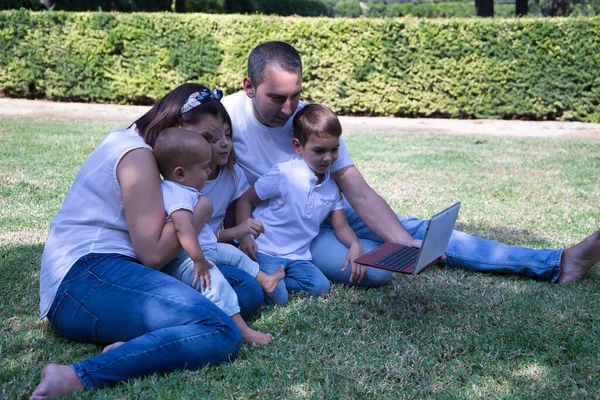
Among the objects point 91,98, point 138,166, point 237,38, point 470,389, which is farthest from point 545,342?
point 91,98

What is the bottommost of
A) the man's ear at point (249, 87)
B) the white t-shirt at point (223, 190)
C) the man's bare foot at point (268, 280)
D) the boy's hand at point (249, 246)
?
the man's bare foot at point (268, 280)

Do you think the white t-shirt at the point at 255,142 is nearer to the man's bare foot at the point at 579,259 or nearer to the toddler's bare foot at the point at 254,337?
the toddler's bare foot at the point at 254,337

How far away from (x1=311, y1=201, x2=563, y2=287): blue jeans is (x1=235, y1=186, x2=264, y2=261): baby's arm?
409mm

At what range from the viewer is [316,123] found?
3.77 m

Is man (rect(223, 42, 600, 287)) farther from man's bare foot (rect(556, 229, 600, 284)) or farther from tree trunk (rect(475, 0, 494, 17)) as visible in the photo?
tree trunk (rect(475, 0, 494, 17))

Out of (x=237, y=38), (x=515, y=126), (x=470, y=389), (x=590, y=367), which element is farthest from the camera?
(x=237, y=38)

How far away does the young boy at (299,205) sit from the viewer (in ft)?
12.4

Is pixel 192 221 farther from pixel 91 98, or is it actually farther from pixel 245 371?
pixel 91 98

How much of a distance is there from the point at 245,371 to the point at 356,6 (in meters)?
39.0

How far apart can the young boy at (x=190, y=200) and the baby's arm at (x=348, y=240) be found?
789 mm

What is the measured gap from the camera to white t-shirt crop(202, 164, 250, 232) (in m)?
3.70

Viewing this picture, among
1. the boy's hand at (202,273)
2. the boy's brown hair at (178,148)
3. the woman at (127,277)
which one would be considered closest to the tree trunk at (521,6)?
the woman at (127,277)

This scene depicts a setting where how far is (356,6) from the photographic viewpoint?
131 feet

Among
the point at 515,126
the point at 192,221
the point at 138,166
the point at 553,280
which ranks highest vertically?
the point at 138,166
